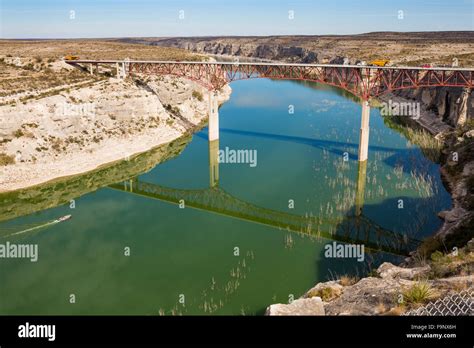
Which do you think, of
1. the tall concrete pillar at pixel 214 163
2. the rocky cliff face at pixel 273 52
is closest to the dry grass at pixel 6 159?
the tall concrete pillar at pixel 214 163

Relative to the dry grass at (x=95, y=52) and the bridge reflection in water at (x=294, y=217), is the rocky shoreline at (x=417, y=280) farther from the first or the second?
the dry grass at (x=95, y=52)

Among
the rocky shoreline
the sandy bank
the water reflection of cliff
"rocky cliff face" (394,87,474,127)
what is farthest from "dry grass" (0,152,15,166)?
"rocky cliff face" (394,87,474,127)

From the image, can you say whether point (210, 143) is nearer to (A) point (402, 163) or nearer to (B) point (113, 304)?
(A) point (402, 163)

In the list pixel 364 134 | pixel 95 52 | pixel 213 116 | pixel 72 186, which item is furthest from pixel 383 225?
pixel 95 52

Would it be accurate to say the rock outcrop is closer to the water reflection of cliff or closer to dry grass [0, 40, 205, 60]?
the water reflection of cliff

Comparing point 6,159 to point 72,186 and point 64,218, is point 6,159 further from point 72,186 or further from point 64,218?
point 64,218

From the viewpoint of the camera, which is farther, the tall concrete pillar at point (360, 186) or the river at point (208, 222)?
the tall concrete pillar at point (360, 186)
